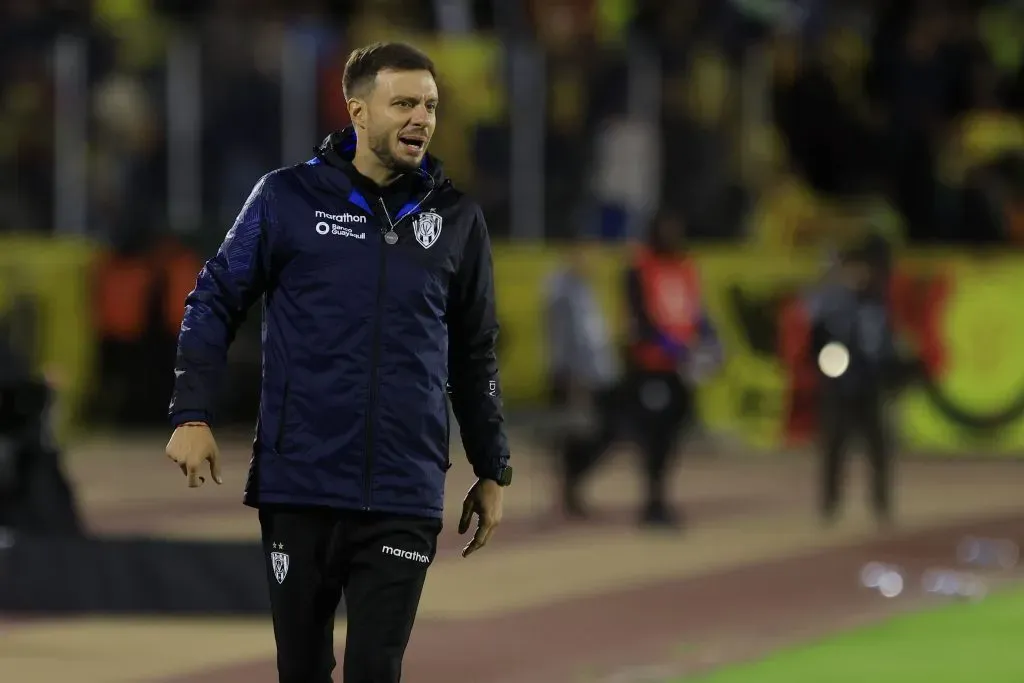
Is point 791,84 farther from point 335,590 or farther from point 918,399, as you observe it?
point 335,590

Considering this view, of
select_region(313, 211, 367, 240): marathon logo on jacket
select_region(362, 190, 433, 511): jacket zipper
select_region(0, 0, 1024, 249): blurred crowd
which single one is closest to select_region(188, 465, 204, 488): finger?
select_region(362, 190, 433, 511): jacket zipper

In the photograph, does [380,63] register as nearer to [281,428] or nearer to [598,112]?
[281,428]

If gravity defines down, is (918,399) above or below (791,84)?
below

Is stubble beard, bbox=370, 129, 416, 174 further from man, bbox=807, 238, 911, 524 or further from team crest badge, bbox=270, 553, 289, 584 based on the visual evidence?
man, bbox=807, 238, 911, 524

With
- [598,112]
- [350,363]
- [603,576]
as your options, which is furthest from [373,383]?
[598,112]

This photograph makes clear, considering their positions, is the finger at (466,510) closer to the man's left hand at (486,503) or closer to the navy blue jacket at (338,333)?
the man's left hand at (486,503)

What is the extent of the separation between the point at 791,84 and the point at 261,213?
16.5 meters

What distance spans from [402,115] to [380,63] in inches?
5.9

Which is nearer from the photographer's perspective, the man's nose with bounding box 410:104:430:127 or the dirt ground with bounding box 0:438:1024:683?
the man's nose with bounding box 410:104:430:127

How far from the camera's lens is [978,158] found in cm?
2198

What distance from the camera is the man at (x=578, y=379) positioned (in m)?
15.6

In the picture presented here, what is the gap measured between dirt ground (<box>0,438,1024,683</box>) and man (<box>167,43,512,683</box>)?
3354 millimetres

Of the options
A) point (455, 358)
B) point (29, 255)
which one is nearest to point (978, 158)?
point (29, 255)

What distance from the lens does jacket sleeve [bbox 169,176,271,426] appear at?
227 inches
